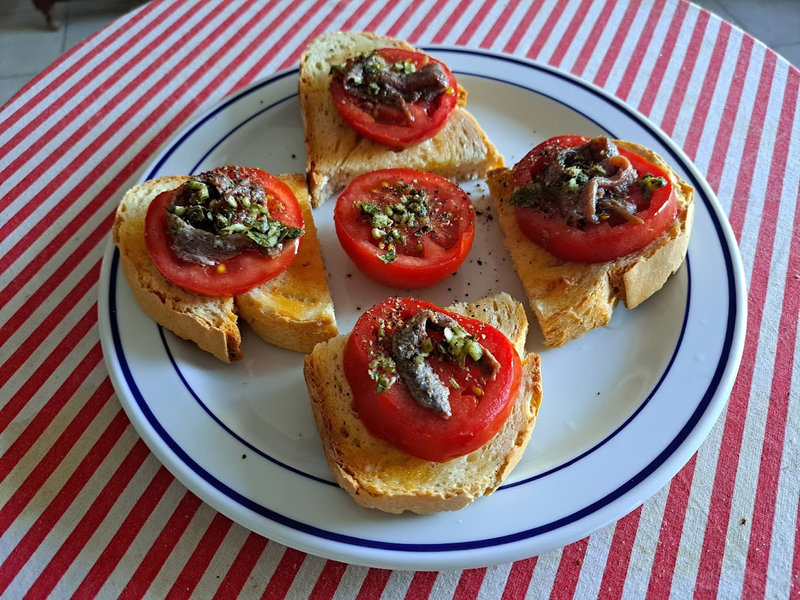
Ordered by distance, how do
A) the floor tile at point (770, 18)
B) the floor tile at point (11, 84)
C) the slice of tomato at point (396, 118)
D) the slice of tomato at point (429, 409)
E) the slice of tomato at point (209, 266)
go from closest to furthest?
the slice of tomato at point (429, 409) < the slice of tomato at point (209, 266) < the slice of tomato at point (396, 118) < the floor tile at point (11, 84) < the floor tile at point (770, 18)

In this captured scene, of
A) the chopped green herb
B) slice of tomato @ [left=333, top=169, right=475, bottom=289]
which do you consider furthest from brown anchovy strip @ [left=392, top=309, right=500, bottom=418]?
the chopped green herb

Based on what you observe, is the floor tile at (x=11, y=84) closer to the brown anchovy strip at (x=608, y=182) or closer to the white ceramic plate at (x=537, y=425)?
the white ceramic plate at (x=537, y=425)

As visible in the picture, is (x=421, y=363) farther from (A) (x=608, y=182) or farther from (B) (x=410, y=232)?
(A) (x=608, y=182)

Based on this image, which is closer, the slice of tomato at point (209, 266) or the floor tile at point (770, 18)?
the slice of tomato at point (209, 266)

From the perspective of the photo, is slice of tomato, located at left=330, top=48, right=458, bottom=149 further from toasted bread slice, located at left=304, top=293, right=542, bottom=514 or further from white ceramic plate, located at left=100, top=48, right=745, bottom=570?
toasted bread slice, located at left=304, top=293, right=542, bottom=514

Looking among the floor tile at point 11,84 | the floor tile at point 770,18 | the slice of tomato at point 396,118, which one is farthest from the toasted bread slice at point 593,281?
the floor tile at point 11,84

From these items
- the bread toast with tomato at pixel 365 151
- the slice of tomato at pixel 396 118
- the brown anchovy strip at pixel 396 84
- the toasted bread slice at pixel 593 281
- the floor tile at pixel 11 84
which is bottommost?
the floor tile at pixel 11 84

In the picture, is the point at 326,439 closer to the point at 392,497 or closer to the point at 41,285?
the point at 392,497
